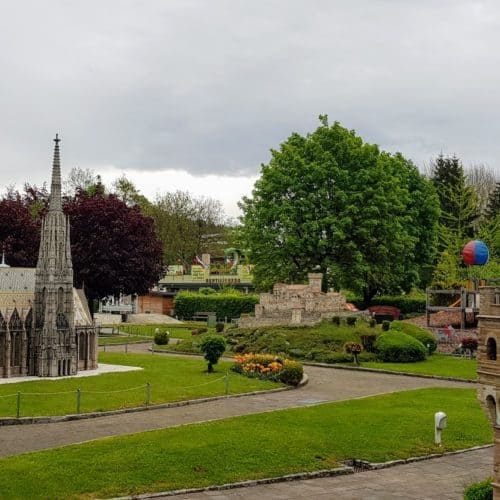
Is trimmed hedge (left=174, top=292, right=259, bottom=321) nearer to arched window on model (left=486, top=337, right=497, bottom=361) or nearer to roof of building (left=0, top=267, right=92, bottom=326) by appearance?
roof of building (left=0, top=267, right=92, bottom=326)

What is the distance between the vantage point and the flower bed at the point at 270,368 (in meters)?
36.3

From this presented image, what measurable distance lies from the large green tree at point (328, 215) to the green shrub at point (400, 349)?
1020 centimetres

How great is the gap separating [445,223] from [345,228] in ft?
80.2

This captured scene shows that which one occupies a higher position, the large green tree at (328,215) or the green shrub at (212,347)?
the large green tree at (328,215)

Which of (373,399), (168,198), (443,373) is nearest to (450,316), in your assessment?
(443,373)

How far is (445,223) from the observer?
76.6m

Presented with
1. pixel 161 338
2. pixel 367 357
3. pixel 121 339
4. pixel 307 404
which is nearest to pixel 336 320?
pixel 367 357

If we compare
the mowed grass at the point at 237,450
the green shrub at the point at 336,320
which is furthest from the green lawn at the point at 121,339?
the mowed grass at the point at 237,450

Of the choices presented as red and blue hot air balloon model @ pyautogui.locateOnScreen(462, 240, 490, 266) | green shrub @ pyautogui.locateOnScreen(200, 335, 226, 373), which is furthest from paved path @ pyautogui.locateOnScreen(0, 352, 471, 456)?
red and blue hot air balloon model @ pyautogui.locateOnScreen(462, 240, 490, 266)

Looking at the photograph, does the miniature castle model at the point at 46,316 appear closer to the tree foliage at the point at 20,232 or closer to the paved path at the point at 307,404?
the paved path at the point at 307,404

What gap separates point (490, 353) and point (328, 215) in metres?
41.6

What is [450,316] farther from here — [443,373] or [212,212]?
[212,212]

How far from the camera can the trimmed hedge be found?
247 feet

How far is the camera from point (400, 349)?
4531 centimetres
